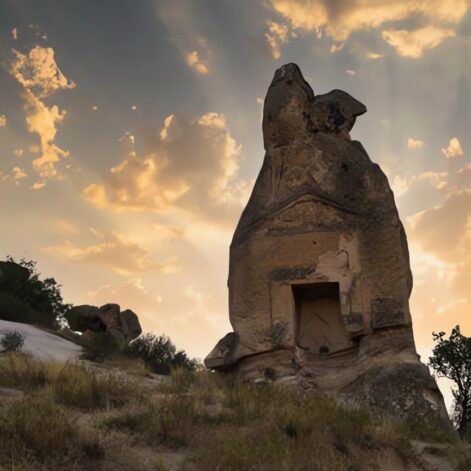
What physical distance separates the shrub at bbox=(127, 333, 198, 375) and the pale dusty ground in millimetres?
1859

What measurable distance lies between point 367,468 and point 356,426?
84 centimetres

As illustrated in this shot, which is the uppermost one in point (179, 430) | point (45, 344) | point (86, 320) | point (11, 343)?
point (86, 320)

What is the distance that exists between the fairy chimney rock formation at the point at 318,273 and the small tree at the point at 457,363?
6805 millimetres

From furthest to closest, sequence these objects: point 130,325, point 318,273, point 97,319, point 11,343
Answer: point 130,325 → point 97,319 → point 11,343 → point 318,273

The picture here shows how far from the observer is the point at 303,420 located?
6.18 meters

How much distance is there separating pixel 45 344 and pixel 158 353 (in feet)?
12.6

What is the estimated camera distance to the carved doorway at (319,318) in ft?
34.8

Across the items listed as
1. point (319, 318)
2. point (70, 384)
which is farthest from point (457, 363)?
point (70, 384)

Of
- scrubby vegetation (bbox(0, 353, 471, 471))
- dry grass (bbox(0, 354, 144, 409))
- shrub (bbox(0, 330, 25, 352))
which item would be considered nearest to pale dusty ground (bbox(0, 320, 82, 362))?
shrub (bbox(0, 330, 25, 352))

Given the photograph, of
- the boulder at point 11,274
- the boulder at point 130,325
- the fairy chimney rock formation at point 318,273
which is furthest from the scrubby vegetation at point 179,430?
the boulder at point 11,274

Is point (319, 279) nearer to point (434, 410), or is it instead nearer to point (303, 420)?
point (434, 410)

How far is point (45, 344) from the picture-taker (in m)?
15.2

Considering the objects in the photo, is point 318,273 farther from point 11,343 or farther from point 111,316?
A: point 111,316

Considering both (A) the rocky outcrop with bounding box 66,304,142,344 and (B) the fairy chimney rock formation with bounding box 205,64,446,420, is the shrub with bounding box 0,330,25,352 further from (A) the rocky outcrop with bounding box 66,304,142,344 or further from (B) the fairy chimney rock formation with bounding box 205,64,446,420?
(A) the rocky outcrop with bounding box 66,304,142,344
